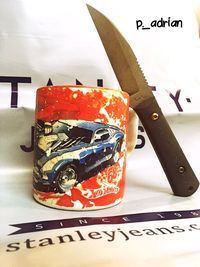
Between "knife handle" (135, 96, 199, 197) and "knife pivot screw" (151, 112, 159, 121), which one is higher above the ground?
"knife pivot screw" (151, 112, 159, 121)

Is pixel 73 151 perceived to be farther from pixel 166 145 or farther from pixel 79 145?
pixel 166 145

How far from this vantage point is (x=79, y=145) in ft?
1.06

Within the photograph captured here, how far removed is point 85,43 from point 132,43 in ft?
0.22

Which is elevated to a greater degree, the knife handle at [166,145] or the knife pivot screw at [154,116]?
the knife pivot screw at [154,116]

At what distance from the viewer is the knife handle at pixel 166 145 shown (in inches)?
14.9

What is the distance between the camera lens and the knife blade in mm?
370

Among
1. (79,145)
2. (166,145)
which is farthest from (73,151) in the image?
(166,145)

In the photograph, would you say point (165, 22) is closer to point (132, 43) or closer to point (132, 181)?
point (132, 43)

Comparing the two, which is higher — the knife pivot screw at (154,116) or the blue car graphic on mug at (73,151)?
the knife pivot screw at (154,116)

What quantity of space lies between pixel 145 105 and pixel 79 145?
10cm

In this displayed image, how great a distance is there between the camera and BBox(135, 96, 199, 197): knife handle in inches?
14.9

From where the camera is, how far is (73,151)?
1.06 feet

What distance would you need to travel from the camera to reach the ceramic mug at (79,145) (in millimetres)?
324

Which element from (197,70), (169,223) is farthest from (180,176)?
(197,70)
